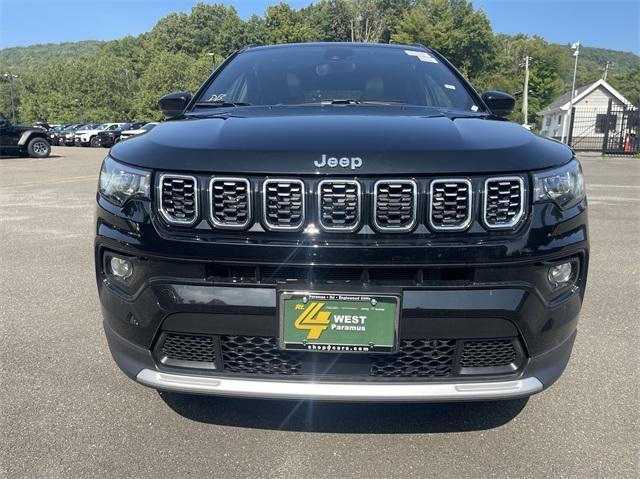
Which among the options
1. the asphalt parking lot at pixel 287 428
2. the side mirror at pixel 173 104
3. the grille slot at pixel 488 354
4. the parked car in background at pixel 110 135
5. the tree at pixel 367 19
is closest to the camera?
the grille slot at pixel 488 354

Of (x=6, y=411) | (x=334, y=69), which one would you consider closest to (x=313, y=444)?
(x=6, y=411)

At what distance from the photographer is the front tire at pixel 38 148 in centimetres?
1953

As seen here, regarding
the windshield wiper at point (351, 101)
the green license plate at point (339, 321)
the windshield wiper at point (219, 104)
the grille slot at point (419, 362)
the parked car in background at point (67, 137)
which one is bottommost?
the parked car in background at point (67, 137)

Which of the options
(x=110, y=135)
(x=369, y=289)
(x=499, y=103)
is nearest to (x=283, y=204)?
(x=369, y=289)

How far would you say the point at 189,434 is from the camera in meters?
2.14

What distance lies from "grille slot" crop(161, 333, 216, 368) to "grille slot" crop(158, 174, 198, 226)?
1.40 ft

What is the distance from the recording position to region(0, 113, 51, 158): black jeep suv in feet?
61.6

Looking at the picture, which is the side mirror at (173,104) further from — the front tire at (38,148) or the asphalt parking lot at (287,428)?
the front tire at (38,148)

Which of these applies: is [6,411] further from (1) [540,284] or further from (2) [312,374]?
(1) [540,284]

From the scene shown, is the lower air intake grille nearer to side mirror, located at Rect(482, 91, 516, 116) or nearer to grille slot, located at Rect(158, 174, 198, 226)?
grille slot, located at Rect(158, 174, 198, 226)

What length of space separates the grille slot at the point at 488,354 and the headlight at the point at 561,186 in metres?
0.53

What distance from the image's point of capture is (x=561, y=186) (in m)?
1.87

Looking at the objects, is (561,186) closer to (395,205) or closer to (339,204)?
(395,205)

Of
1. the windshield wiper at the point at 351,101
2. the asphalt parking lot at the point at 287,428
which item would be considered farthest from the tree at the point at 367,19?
the asphalt parking lot at the point at 287,428
